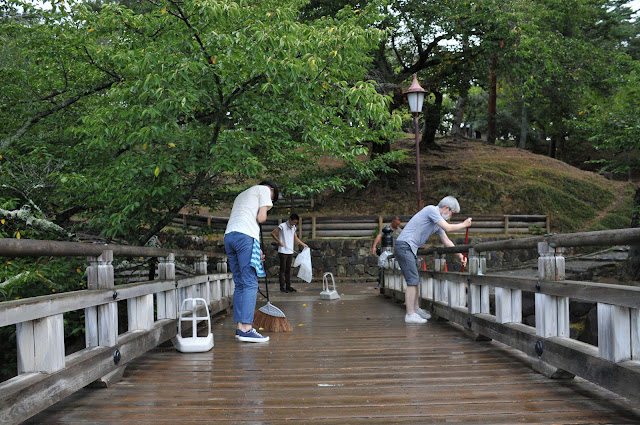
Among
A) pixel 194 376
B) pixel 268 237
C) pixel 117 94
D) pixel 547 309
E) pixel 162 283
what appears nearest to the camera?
pixel 547 309

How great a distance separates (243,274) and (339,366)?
1.53m

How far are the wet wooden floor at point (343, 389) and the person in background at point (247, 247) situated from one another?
1.15 ft

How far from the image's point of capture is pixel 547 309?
393cm

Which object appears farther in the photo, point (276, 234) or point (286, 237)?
point (276, 234)

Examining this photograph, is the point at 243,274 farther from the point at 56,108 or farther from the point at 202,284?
the point at 56,108

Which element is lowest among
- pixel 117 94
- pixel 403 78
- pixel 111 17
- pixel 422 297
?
pixel 422 297

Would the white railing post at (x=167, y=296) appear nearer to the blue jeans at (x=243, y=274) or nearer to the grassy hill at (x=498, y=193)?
the blue jeans at (x=243, y=274)

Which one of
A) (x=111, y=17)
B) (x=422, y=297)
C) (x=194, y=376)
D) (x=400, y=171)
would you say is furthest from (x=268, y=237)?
(x=194, y=376)

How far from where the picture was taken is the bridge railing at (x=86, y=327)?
2.79 m

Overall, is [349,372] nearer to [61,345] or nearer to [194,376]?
[194,376]

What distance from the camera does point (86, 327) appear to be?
3.90 metres

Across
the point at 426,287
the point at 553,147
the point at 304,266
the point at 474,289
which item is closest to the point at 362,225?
the point at 304,266

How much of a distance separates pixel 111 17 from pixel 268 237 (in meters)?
15.3

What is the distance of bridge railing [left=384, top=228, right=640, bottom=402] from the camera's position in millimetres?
2988
